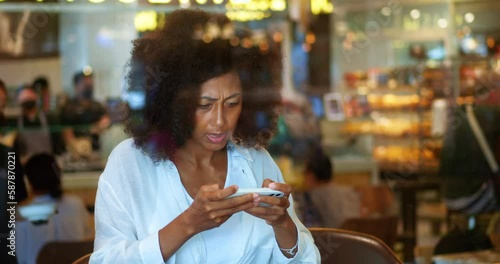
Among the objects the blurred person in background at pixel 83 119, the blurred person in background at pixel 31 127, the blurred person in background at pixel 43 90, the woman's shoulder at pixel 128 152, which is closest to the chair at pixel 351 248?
the woman's shoulder at pixel 128 152

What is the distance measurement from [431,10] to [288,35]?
159 cm

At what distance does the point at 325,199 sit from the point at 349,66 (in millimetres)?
1924

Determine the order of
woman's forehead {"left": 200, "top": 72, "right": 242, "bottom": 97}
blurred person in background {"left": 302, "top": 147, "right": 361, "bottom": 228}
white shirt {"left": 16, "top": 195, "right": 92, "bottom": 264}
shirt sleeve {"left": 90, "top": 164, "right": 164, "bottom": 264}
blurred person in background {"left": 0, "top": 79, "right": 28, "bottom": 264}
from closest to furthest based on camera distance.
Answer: shirt sleeve {"left": 90, "top": 164, "right": 164, "bottom": 264} < woman's forehead {"left": 200, "top": 72, "right": 242, "bottom": 97} < blurred person in background {"left": 0, "top": 79, "right": 28, "bottom": 264} < white shirt {"left": 16, "top": 195, "right": 92, "bottom": 264} < blurred person in background {"left": 302, "top": 147, "right": 361, "bottom": 228}

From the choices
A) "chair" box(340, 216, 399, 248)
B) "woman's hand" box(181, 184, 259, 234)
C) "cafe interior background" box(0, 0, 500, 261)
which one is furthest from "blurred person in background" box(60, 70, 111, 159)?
"woman's hand" box(181, 184, 259, 234)

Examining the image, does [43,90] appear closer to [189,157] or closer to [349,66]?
[349,66]

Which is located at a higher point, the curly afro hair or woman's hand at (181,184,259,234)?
the curly afro hair

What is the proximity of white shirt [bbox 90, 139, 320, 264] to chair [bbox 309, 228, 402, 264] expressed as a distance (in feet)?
1.21

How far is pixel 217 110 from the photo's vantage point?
6.44ft

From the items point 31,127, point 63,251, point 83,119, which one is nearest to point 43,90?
point 83,119

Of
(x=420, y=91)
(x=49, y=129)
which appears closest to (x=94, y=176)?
(x=49, y=129)

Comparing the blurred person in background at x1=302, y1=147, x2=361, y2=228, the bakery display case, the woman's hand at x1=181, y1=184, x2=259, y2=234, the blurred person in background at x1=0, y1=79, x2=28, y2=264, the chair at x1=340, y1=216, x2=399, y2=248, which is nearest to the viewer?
the woman's hand at x1=181, y1=184, x2=259, y2=234

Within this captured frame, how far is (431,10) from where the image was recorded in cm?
537

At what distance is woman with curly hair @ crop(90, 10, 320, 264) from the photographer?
191 centimetres

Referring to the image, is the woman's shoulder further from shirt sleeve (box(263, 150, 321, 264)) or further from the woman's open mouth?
shirt sleeve (box(263, 150, 321, 264))
